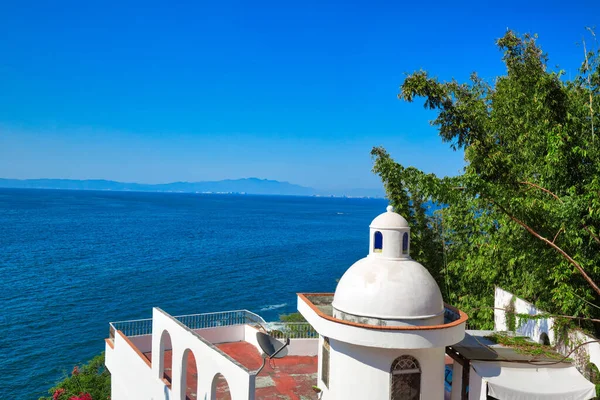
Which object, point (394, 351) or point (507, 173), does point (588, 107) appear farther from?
point (394, 351)

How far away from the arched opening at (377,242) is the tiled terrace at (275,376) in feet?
17.0

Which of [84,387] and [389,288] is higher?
[389,288]

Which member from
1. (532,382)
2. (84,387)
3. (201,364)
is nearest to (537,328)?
(532,382)

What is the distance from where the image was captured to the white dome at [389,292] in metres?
11.2

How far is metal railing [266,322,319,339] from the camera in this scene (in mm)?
20094

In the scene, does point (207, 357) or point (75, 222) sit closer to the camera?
point (207, 357)

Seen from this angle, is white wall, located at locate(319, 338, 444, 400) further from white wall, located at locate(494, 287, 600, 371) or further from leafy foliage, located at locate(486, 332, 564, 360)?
white wall, located at locate(494, 287, 600, 371)

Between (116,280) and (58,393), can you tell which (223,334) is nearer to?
(58,393)

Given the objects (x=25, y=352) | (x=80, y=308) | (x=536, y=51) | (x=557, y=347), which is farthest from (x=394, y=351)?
(x=80, y=308)

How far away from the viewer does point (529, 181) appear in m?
17.1

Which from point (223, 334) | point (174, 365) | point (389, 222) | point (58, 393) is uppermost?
point (389, 222)

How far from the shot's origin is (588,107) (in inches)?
605

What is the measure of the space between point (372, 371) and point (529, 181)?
9977 mm

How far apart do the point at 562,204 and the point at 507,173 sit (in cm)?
498
